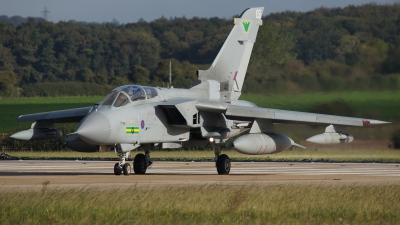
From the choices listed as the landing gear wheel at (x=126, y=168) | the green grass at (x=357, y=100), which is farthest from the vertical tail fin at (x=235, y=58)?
the landing gear wheel at (x=126, y=168)

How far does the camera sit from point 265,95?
90.7 feet

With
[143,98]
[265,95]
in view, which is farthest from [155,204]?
[265,95]

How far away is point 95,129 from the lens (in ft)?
56.5

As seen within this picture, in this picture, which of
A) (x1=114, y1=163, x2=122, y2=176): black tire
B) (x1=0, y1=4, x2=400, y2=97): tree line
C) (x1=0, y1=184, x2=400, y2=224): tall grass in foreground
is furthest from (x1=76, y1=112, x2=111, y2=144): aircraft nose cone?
(x1=0, y1=4, x2=400, y2=97): tree line

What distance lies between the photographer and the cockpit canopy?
59.8ft

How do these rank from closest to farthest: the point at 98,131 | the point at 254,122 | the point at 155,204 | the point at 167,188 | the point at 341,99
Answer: the point at 155,204
the point at 167,188
the point at 98,131
the point at 254,122
the point at 341,99

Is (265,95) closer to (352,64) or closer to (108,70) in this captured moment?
(352,64)

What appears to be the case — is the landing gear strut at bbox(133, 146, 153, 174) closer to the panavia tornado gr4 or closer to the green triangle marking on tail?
the panavia tornado gr4

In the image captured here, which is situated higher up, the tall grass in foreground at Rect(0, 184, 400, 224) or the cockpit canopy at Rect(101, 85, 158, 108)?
the cockpit canopy at Rect(101, 85, 158, 108)

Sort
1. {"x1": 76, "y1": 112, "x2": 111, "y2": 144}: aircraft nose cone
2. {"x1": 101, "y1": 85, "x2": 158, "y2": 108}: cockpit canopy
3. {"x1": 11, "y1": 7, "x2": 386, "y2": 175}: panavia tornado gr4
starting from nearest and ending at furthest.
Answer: {"x1": 76, "y1": 112, "x2": 111, "y2": 144}: aircraft nose cone < {"x1": 11, "y1": 7, "x2": 386, "y2": 175}: panavia tornado gr4 < {"x1": 101, "y1": 85, "x2": 158, "y2": 108}: cockpit canopy

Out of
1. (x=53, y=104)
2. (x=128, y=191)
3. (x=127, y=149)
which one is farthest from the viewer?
(x=53, y=104)

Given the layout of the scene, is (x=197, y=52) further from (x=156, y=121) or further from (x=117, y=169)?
(x=117, y=169)

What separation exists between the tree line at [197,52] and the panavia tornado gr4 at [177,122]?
7.07 meters

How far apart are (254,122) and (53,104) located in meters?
29.7
